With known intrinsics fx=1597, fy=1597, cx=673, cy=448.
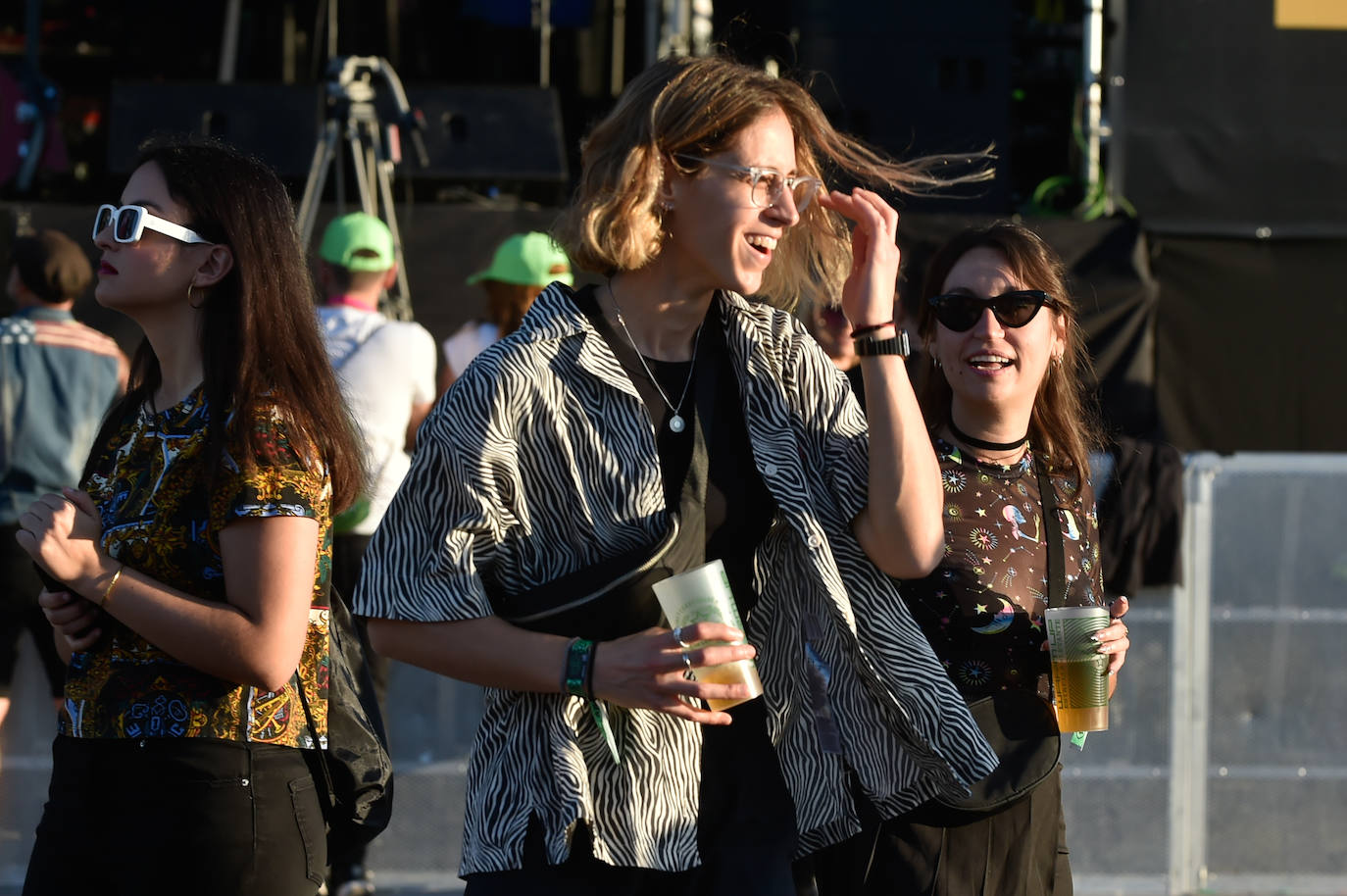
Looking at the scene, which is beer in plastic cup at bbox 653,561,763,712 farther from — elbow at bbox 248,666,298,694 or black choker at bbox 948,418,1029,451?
black choker at bbox 948,418,1029,451

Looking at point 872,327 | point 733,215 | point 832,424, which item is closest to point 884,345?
point 872,327

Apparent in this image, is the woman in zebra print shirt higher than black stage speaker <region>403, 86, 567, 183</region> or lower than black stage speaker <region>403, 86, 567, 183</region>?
lower

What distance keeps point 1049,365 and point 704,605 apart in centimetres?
127

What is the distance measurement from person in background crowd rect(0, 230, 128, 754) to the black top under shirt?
337 cm

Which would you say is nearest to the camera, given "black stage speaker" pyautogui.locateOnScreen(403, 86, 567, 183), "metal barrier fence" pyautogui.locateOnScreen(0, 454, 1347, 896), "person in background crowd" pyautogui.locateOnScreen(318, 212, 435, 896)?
"person in background crowd" pyautogui.locateOnScreen(318, 212, 435, 896)

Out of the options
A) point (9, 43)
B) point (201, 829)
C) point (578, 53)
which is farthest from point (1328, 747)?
point (9, 43)

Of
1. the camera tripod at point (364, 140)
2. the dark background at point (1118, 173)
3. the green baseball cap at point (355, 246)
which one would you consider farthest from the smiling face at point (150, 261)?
the dark background at point (1118, 173)

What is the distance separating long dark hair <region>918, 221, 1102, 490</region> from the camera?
2951 millimetres

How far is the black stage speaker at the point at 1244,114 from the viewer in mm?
7367

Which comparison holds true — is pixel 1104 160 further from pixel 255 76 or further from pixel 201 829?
pixel 201 829

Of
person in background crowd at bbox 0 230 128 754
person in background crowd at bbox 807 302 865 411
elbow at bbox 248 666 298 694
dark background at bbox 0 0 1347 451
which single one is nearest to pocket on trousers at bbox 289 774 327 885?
elbow at bbox 248 666 298 694

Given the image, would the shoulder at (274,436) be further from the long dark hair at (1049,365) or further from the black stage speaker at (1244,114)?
the black stage speaker at (1244,114)

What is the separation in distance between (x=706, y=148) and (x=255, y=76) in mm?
8196

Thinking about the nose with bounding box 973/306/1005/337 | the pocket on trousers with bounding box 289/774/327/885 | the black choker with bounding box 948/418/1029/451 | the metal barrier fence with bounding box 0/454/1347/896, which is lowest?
the metal barrier fence with bounding box 0/454/1347/896
